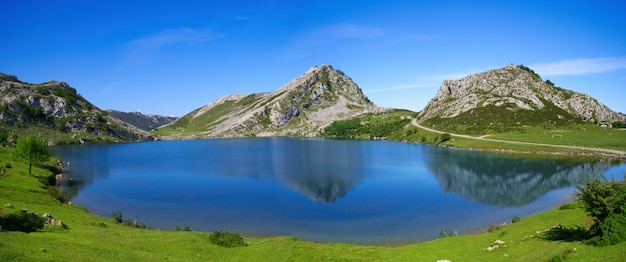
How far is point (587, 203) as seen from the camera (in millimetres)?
28844

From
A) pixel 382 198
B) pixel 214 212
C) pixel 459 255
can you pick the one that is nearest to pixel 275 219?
pixel 214 212

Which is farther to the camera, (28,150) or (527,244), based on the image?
(28,150)

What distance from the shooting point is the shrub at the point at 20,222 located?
98.7ft

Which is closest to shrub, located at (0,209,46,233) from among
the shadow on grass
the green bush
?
the green bush

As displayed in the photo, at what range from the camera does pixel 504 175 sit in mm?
116625

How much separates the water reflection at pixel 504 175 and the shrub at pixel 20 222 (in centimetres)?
8229

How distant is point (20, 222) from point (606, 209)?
48477mm

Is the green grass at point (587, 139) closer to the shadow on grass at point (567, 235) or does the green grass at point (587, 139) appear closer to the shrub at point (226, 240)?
the shadow on grass at point (567, 235)

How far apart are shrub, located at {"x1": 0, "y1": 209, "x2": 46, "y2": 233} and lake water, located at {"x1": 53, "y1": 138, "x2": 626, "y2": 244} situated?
28887 mm

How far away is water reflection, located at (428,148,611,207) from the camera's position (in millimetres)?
89750

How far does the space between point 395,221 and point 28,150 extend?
94.0 m

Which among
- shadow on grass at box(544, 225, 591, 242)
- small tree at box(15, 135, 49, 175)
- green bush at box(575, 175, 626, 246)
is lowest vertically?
shadow on grass at box(544, 225, 591, 242)

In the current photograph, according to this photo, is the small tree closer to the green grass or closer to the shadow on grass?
the shadow on grass

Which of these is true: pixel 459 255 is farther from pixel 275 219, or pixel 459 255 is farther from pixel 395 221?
pixel 275 219
